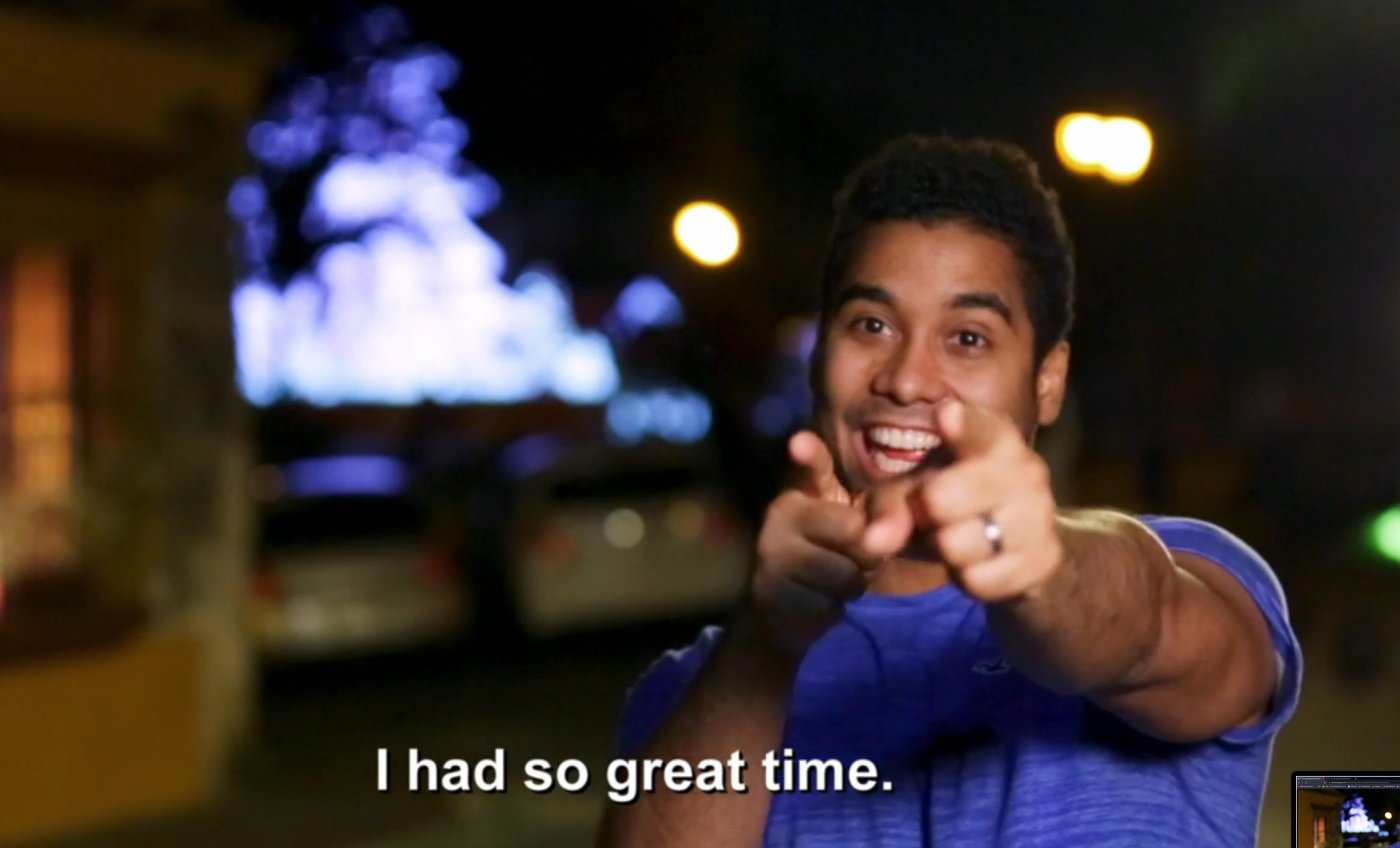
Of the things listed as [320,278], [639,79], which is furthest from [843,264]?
[320,278]

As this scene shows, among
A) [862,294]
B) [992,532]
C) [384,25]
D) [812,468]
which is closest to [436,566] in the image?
[384,25]

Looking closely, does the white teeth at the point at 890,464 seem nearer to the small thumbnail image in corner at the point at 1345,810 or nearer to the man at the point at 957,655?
the man at the point at 957,655

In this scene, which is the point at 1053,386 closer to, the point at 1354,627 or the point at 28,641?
the point at 28,641

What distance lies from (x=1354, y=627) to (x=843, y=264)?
6.75 m

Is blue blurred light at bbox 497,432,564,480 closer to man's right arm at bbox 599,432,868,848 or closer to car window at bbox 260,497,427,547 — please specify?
car window at bbox 260,497,427,547

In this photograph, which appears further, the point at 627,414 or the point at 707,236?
the point at 627,414

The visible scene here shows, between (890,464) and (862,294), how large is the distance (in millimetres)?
163

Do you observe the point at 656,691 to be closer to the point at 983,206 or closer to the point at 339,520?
the point at 983,206

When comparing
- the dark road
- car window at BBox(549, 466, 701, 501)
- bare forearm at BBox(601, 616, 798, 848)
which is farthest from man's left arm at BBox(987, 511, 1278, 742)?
car window at BBox(549, 466, 701, 501)

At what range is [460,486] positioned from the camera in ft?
41.4

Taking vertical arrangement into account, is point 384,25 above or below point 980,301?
above

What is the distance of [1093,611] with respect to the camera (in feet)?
4.17

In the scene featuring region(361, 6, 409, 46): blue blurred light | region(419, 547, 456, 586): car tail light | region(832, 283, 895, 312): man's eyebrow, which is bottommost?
region(832, 283, 895, 312): man's eyebrow

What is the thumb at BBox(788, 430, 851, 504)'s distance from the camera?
4.30ft
